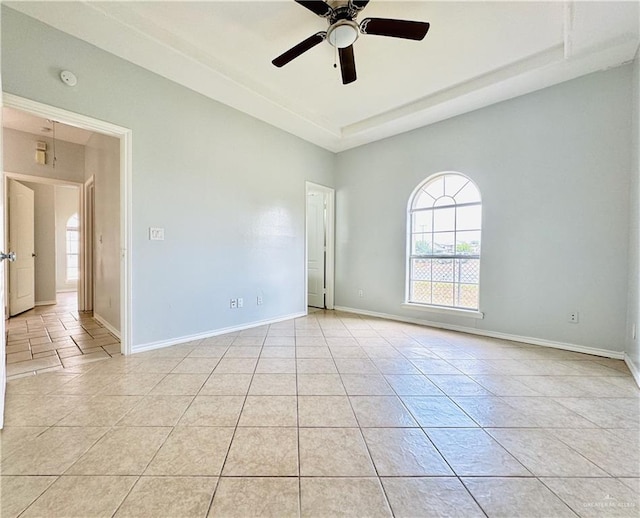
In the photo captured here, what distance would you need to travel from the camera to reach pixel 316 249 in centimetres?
536

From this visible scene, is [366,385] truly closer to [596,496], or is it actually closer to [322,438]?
[322,438]

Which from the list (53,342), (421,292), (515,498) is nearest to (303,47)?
(515,498)

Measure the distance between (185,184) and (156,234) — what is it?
25.9 inches

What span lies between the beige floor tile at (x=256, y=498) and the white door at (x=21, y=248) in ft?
17.3

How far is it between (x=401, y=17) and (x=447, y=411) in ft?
10.2

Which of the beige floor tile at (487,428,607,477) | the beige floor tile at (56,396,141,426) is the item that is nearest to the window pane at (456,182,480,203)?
the beige floor tile at (487,428,607,477)

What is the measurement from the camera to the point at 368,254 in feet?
15.4

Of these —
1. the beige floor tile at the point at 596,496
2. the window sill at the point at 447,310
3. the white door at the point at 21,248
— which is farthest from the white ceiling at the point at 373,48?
the white door at the point at 21,248

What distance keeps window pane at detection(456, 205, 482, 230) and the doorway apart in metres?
2.15

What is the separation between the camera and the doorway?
5.11 meters

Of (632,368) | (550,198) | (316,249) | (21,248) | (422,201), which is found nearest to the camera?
(632,368)

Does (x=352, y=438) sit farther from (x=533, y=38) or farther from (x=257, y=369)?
(x=533, y=38)

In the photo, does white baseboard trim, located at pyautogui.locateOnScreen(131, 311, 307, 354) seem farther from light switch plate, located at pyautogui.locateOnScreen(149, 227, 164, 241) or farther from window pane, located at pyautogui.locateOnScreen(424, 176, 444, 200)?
window pane, located at pyautogui.locateOnScreen(424, 176, 444, 200)

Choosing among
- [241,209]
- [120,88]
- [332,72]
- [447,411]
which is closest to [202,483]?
[447,411]
